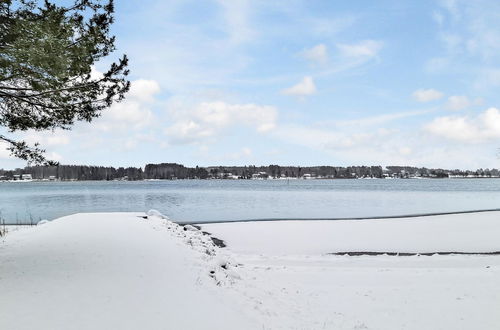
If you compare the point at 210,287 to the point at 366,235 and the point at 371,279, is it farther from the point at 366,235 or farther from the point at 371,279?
the point at 366,235

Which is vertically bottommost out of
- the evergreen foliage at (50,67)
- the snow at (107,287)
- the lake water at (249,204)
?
the lake water at (249,204)

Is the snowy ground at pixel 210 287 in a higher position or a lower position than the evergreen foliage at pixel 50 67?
lower

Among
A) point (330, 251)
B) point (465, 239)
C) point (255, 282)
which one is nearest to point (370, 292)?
point (255, 282)

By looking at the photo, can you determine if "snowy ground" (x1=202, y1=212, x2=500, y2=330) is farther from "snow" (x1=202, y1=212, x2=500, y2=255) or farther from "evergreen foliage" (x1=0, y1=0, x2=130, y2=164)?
"evergreen foliage" (x1=0, y1=0, x2=130, y2=164)

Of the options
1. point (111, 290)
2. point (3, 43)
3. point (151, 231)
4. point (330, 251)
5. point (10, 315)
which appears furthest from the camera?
point (330, 251)

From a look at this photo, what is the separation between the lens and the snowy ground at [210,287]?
7.32 metres

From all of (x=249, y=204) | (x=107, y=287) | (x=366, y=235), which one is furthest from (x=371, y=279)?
(x=249, y=204)

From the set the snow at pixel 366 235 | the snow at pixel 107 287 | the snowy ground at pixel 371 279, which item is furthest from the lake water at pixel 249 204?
the snow at pixel 107 287

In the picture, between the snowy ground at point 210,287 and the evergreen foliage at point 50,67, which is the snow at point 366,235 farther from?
the evergreen foliage at point 50,67

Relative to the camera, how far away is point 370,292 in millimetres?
11562

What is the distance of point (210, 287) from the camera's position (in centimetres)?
944

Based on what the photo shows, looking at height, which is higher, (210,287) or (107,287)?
(107,287)

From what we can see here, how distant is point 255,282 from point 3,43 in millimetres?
9323

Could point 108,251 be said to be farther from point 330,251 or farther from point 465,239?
point 465,239
